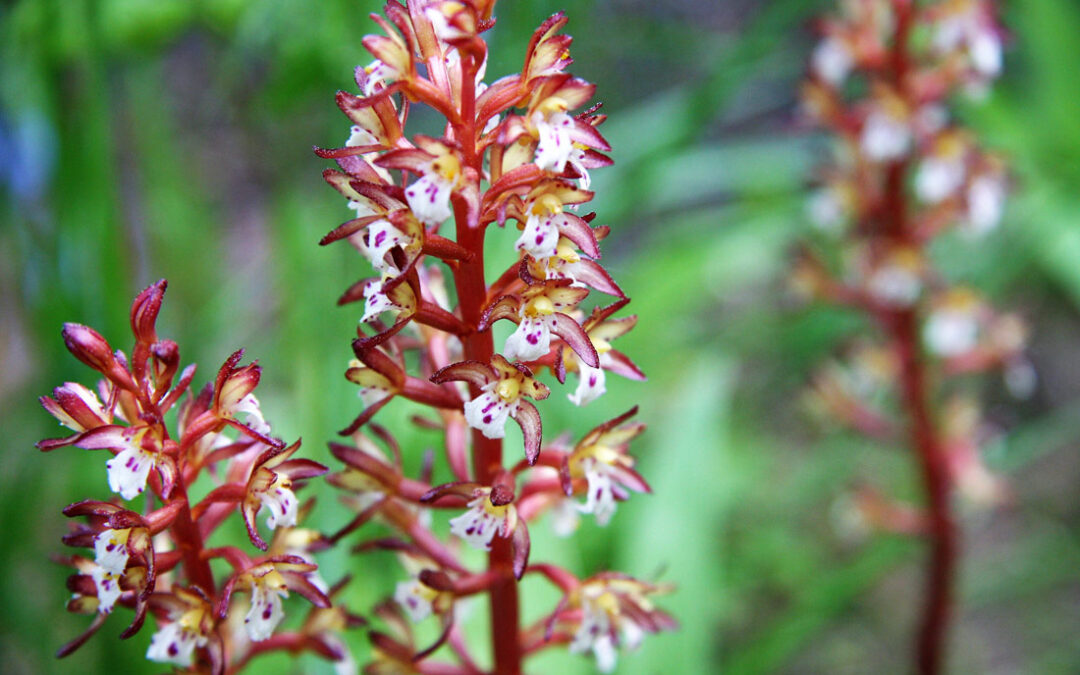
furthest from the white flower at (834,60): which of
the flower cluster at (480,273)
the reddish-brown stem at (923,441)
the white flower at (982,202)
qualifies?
the flower cluster at (480,273)

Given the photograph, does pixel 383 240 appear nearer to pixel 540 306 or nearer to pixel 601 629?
pixel 540 306

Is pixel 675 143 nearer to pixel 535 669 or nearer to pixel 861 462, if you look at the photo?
pixel 535 669

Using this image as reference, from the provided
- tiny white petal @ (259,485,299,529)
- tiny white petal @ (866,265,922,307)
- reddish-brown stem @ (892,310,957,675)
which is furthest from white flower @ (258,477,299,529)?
reddish-brown stem @ (892,310,957,675)

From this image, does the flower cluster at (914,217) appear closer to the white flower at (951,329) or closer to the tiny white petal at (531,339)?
the white flower at (951,329)

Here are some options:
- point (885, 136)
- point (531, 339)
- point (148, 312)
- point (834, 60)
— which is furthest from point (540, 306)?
point (834, 60)

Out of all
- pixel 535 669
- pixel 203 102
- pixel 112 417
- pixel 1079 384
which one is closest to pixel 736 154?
pixel 1079 384
